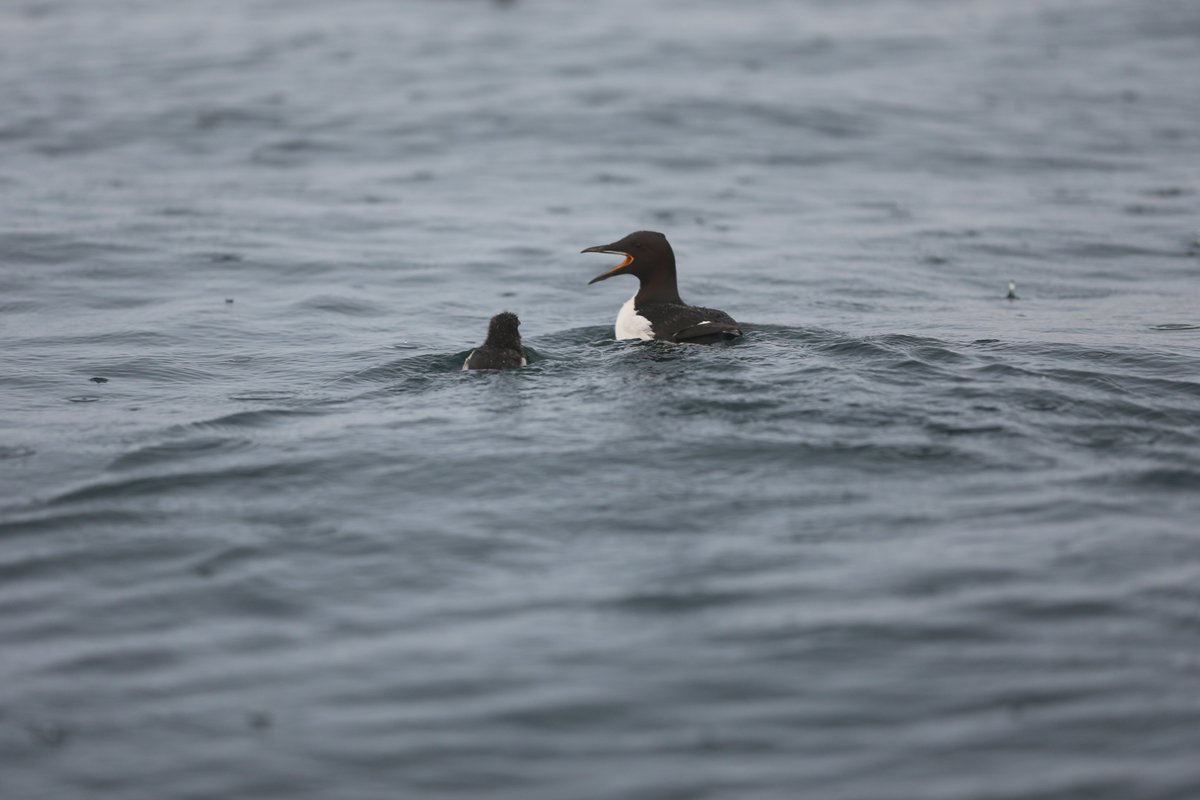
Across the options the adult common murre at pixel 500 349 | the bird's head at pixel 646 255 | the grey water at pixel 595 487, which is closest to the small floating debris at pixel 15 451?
the grey water at pixel 595 487

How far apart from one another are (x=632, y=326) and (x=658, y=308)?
0.88 ft

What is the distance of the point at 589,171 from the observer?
1941 cm

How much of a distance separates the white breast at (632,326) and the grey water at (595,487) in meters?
0.32

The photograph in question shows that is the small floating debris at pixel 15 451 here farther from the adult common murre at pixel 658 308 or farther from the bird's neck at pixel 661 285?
the bird's neck at pixel 661 285

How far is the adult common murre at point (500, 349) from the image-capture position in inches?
398

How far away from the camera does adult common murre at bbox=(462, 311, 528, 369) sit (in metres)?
10.1

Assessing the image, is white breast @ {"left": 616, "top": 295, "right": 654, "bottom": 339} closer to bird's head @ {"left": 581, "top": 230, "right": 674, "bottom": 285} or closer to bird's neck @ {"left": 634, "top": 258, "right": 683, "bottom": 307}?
bird's neck @ {"left": 634, "top": 258, "right": 683, "bottom": 307}

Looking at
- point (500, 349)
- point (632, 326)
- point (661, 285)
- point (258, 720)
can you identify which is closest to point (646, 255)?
point (661, 285)

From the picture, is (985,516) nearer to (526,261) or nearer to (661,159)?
(526,261)

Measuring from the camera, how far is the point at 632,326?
1114cm

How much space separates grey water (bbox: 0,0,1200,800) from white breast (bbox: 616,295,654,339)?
32cm

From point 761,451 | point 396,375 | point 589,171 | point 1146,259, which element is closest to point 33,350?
point 396,375

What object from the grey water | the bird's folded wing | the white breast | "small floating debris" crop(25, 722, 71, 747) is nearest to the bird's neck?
the white breast

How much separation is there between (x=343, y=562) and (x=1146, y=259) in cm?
1063
